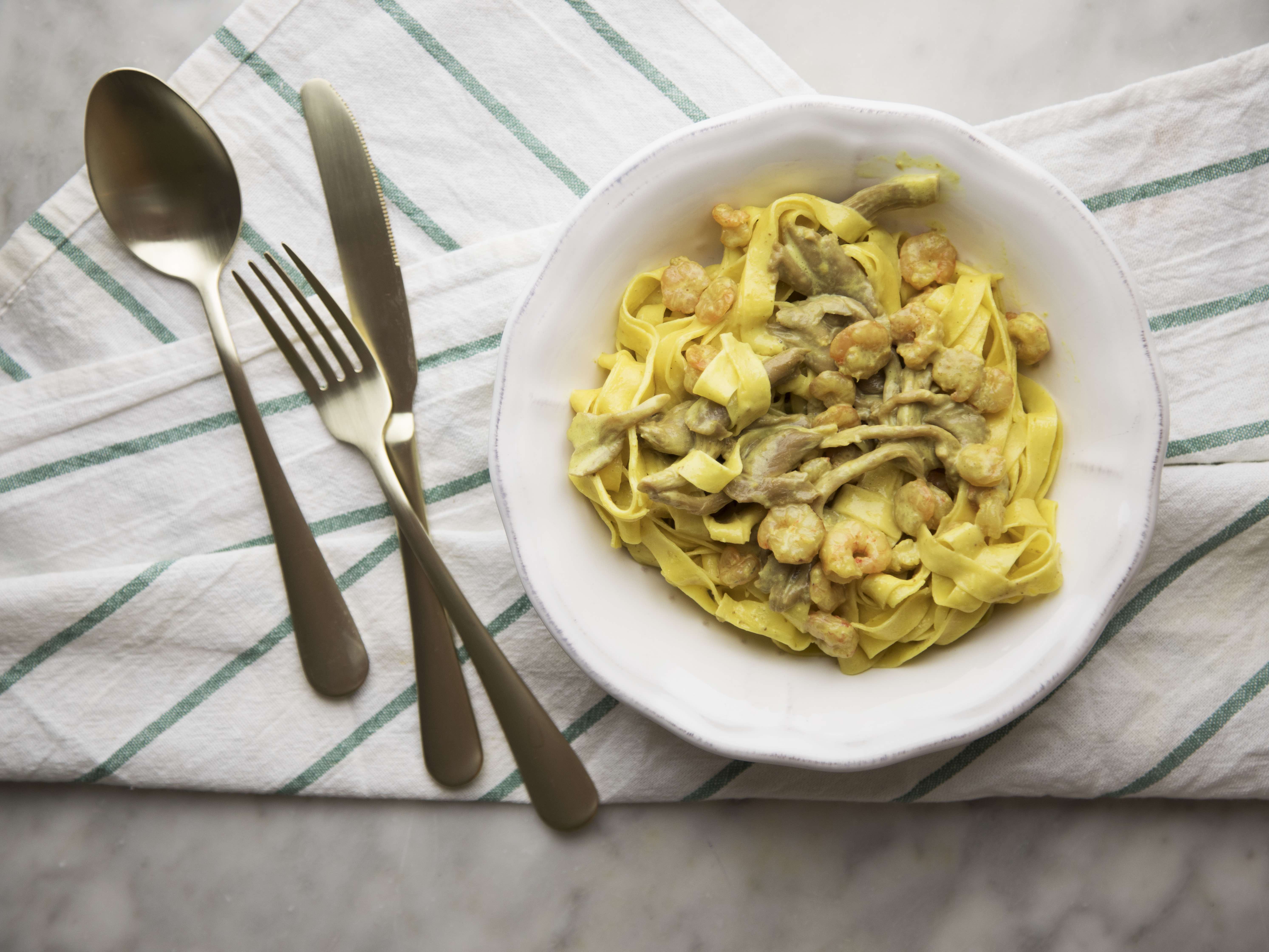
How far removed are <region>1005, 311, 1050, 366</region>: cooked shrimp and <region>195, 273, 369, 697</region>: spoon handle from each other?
2020 millimetres

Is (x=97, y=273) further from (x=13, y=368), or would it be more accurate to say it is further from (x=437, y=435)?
(x=437, y=435)

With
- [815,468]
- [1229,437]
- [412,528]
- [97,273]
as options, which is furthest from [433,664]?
[1229,437]

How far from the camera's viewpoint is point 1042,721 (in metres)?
2.51

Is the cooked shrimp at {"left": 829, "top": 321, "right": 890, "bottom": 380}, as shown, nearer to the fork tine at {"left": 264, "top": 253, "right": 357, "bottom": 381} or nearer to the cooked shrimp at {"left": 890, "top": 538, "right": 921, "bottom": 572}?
the cooked shrimp at {"left": 890, "top": 538, "right": 921, "bottom": 572}

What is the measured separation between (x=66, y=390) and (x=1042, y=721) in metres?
3.09

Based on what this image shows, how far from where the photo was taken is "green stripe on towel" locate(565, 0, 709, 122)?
2.58 metres

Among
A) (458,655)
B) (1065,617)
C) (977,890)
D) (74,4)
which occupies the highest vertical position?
(74,4)

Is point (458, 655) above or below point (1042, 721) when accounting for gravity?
above

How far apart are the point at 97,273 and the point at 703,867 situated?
8.56 feet

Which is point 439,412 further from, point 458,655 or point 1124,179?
point 1124,179

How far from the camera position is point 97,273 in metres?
2.59

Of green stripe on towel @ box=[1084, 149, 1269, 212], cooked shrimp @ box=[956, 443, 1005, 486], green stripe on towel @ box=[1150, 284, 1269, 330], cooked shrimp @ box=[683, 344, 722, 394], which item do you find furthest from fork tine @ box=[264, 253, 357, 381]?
green stripe on towel @ box=[1150, 284, 1269, 330]

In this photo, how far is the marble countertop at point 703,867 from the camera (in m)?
2.61

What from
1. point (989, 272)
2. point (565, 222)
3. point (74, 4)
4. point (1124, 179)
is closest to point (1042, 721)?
point (989, 272)
